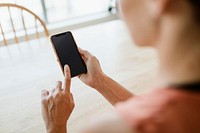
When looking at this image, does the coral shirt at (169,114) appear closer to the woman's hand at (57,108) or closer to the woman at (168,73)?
the woman at (168,73)

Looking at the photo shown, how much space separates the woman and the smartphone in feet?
1.63

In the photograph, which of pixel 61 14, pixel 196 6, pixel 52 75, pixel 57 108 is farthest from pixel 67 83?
pixel 61 14

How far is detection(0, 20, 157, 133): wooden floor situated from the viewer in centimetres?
95

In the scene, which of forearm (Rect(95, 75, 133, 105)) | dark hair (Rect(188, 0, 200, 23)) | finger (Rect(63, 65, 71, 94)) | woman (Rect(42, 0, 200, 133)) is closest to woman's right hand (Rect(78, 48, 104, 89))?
forearm (Rect(95, 75, 133, 105))

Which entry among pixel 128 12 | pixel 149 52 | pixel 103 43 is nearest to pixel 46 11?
pixel 103 43

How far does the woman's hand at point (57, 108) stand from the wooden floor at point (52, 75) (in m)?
0.11

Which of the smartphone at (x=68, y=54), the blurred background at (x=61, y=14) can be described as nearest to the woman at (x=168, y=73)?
the smartphone at (x=68, y=54)

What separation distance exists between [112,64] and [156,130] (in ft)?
3.13

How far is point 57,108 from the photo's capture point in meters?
0.79

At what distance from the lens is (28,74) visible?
1246 mm

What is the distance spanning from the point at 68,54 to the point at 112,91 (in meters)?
0.21

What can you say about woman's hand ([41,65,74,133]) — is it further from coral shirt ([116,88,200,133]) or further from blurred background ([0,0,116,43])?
blurred background ([0,0,116,43])

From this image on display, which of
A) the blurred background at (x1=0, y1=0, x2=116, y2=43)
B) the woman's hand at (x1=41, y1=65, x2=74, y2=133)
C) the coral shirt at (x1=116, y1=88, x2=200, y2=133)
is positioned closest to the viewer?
the coral shirt at (x1=116, y1=88, x2=200, y2=133)

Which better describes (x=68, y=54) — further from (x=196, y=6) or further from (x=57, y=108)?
(x=196, y=6)
